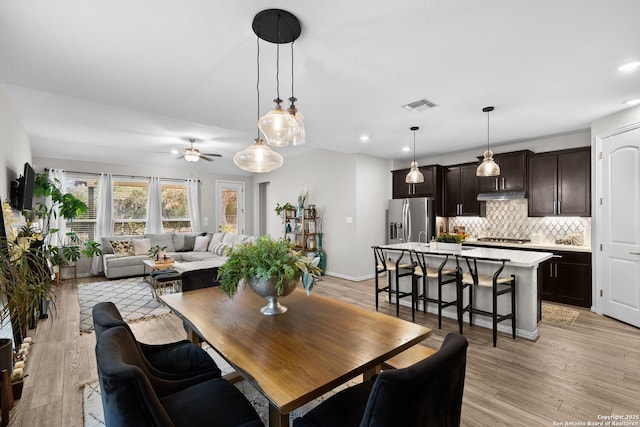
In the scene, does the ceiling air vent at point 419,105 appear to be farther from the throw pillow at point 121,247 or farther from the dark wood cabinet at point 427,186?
the throw pillow at point 121,247

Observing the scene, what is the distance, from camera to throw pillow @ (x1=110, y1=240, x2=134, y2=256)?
6559 millimetres

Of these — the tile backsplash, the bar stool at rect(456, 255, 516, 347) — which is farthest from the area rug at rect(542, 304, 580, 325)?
the tile backsplash

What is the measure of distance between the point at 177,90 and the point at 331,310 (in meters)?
2.57

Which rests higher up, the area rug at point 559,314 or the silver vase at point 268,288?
the silver vase at point 268,288

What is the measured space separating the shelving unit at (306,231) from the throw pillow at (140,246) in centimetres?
312

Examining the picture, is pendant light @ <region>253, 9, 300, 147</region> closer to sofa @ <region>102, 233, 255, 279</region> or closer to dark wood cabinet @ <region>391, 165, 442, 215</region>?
sofa @ <region>102, 233, 255, 279</region>

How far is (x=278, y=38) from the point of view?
211 centimetres

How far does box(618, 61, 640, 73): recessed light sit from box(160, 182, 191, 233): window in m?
8.23

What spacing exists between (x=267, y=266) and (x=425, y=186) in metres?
5.02

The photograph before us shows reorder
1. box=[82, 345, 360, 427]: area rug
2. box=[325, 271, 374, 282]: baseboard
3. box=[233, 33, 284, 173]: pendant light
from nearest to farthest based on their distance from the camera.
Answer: box=[82, 345, 360, 427]: area rug < box=[233, 33, 284, 173]: pendant light < box=[325, 271, 374, 282]: baseboard

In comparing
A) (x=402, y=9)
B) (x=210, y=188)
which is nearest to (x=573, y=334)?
(x=402, y=9)

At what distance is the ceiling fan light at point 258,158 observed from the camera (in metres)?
2.50

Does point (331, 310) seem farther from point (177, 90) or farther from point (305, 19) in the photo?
point (177, 90)

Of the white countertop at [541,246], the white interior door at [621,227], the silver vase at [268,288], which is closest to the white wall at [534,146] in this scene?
the white interior door at [621,227]
